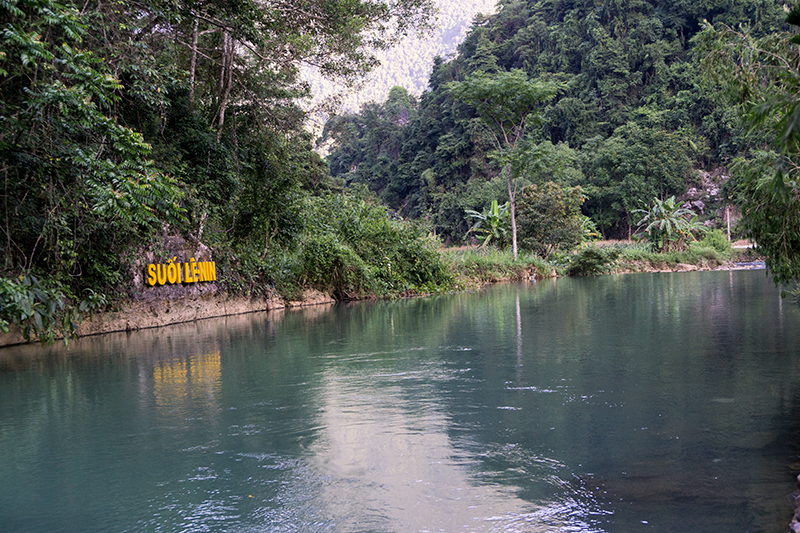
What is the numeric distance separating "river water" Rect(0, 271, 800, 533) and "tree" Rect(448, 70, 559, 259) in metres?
21.4

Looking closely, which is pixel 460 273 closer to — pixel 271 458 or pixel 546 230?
pixel 546 230

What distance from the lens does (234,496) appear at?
367cm

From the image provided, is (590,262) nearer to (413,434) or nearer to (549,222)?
(549,222)

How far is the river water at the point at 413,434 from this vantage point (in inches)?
134

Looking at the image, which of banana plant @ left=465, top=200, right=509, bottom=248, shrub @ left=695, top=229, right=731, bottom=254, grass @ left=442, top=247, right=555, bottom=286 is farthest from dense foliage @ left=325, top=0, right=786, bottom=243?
shrub @ left=695, top=229, right=731, bottom=254

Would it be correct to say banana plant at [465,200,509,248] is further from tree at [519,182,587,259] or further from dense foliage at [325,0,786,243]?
dense foliage at [325,0,786,243]

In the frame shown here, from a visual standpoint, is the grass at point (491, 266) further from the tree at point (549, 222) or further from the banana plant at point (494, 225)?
the banana plant at point (494, 225)

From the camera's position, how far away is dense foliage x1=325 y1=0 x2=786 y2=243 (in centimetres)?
4444

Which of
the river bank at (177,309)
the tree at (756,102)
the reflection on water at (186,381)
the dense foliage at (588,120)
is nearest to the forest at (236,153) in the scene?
the tree at (756,102)

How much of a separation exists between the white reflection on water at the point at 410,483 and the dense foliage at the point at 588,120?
91.2 ft

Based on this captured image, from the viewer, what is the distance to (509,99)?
98.3 feet

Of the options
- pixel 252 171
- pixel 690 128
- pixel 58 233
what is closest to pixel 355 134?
pixel 690 128

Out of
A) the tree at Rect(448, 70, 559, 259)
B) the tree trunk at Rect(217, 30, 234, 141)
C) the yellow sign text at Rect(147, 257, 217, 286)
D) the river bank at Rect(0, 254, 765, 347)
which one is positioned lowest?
the river bank at Rect(0, 254, 765, 347)

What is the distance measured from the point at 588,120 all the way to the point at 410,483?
5397cm
